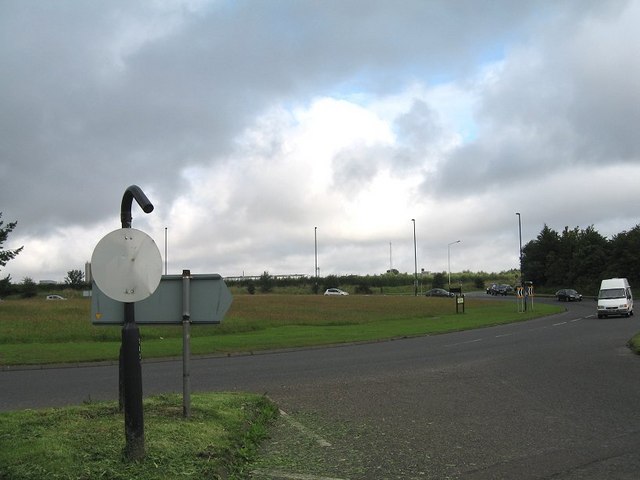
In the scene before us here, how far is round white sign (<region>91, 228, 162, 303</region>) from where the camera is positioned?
5797 millimetres

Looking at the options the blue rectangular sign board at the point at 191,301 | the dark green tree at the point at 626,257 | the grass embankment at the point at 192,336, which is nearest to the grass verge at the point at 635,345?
the grass embankment at the point at 192,336

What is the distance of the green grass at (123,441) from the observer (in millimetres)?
5430

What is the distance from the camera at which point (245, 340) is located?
25.9m

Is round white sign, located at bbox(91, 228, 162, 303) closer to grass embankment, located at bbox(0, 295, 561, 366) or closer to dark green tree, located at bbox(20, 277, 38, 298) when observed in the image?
grass embankment, located at bbox(0, 295, 561, 366)

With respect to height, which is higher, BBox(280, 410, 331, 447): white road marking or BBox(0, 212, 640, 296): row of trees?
BBox(0, 212, 640, 296): row of trees

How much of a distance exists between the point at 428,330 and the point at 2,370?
19.9 m

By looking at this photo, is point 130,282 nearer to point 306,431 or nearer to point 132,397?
point 132,397

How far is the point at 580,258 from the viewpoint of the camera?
95.6 metres

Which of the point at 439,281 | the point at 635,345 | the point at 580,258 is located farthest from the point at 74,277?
the point at 635,345

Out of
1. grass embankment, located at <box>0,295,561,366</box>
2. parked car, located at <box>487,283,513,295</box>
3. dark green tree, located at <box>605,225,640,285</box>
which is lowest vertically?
grass embankment, located at <box>0,295,561,366</box>

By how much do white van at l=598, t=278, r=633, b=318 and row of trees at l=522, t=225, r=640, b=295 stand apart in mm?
44213

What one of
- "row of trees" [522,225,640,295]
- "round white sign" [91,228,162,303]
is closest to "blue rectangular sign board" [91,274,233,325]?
"round white sign" [91,228,162,303]

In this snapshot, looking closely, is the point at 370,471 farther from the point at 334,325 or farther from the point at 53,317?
the point at 53,317

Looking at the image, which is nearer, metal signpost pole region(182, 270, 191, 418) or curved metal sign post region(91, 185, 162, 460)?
curved metal sign post region(91, 185, 162, 460)
